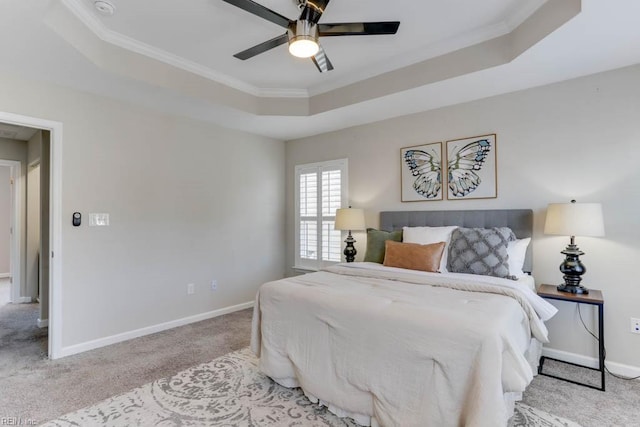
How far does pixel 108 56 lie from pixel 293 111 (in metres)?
1.88

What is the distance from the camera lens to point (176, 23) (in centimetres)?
252

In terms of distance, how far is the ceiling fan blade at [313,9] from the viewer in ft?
6.49

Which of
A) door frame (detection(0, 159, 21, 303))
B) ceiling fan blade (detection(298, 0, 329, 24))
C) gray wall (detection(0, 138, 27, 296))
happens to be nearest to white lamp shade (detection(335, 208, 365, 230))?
ceiling fan blade (detection(298, 0, 329, 24))

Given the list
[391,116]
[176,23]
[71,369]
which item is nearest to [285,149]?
[391,116]

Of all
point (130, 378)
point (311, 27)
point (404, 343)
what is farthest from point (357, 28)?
point (130, 378)

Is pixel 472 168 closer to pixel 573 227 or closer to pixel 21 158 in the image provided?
pixel 573 227

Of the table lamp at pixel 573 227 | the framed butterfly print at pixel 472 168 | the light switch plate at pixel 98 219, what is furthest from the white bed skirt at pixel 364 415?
the light switch plate at pixel 98 219

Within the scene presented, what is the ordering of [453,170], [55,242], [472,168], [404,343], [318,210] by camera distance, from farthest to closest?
[318,210] < [453,170] < [472,168] < [55,242] < [404,343]

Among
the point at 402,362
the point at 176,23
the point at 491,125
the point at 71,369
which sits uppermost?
the point at 176,23

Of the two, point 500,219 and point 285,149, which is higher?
point 285,149

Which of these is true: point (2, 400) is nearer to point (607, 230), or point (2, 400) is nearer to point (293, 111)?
point (293, 111)

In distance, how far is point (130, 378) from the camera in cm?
256

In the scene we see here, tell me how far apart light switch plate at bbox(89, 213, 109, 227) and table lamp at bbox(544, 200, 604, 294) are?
411cm

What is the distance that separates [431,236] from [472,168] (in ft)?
2.85
